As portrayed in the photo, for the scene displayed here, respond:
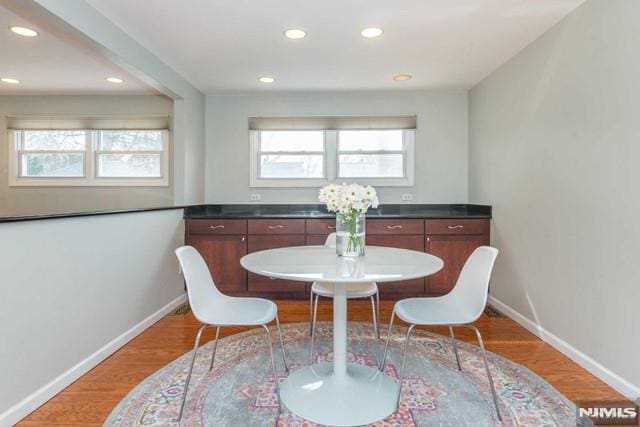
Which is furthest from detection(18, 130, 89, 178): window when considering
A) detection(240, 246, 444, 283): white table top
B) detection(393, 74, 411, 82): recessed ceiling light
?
detection(393, 74, 411, 82): recessed ceiling light

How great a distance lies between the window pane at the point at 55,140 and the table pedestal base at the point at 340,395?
4002 mm

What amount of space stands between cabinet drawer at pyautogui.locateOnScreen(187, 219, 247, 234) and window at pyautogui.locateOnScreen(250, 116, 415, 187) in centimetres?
74

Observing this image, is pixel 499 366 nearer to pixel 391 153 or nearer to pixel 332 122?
pixel 391 153

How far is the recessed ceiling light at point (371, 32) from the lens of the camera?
94.0 inches

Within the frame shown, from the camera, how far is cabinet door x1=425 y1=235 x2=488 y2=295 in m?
3.37

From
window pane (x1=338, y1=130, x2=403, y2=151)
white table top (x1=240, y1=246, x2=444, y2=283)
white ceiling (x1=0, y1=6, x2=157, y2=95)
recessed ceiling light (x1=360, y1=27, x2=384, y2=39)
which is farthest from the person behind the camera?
window pane (x1=338, y1=130, x2=403, y2=151)

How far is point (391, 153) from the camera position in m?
3.98

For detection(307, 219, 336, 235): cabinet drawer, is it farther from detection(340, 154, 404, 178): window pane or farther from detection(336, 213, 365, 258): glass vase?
detection(336, 213, 365, 258): glass vase

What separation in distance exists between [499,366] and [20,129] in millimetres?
5518

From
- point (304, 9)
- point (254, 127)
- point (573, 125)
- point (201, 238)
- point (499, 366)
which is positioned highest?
point (304, 9)

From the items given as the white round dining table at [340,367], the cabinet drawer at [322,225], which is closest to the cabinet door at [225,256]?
the cabinet drawer at [322,225]

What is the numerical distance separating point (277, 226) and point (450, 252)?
5.63 ft

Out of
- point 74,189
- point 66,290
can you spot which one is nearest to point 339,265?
point 66,290

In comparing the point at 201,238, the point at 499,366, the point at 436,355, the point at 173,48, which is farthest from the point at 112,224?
the point at 499,366
